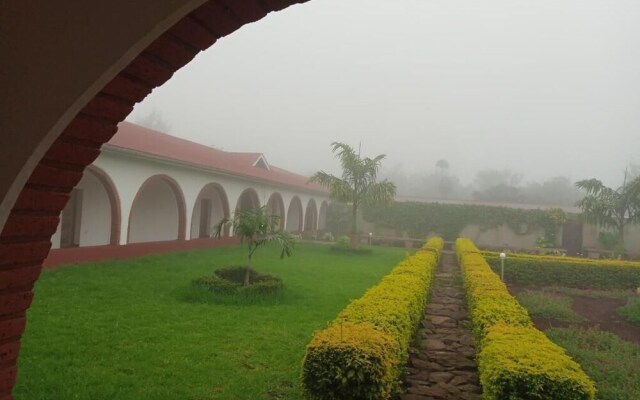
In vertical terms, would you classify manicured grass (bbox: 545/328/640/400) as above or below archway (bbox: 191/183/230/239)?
below

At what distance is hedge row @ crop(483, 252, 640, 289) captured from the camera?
48.2ft

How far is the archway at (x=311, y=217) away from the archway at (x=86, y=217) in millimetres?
18060

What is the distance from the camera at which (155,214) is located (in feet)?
56.9

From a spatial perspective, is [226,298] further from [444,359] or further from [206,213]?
[206,213]

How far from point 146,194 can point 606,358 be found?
1490cm

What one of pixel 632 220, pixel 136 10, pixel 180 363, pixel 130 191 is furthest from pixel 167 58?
pixel 632 220

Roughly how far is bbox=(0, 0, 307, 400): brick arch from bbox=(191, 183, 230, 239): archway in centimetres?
1769

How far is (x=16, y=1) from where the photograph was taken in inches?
75.0

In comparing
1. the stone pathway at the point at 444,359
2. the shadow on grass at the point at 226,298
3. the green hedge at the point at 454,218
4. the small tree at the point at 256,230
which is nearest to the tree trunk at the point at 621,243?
the green hedge at the point at 454,218

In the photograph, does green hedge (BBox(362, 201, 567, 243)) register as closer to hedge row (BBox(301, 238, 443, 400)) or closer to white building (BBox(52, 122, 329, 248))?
white building (BBox(52, 122, 329, 248))

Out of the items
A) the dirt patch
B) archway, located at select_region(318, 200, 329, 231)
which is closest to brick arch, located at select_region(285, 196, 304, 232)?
archway, located at select_region(318, 200, 329, 231)

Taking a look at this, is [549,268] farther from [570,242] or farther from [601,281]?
[570,242]

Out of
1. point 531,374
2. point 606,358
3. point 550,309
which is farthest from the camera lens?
point 550,309

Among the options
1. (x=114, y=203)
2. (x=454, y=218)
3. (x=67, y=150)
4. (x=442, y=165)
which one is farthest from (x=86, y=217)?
(x=442, y=165)
